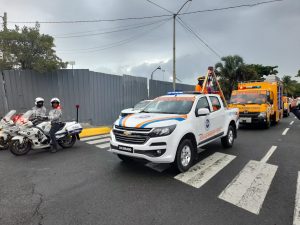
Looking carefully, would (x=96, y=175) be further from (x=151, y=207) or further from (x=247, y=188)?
(x=247, y=188)

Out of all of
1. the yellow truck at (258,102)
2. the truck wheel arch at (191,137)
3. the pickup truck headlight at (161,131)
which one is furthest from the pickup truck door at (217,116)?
the yellow truck at (258,102)

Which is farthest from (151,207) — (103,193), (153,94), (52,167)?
(153,94)

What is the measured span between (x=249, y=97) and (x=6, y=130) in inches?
482

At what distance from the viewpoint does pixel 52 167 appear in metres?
5.82

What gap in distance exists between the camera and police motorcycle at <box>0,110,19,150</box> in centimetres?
731

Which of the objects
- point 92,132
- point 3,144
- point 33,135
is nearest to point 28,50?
point 92,132

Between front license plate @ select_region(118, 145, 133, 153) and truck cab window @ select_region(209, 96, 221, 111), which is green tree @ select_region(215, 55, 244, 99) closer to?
truck cab window @ select_region(209, 96, 221, 111)

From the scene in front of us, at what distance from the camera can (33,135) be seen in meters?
6.98

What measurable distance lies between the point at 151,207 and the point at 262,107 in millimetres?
10655

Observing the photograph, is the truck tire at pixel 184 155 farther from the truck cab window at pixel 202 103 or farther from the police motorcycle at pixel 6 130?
the police motorcycle at pixel 6 130

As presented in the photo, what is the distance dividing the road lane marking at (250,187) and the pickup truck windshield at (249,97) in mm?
7919

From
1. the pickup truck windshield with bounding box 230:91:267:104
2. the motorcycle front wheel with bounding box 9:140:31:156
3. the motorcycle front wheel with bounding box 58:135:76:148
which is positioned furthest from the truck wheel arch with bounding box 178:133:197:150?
the pickup truck windshield with bounding box 230:91:267:104

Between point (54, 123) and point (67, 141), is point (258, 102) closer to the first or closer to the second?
point (67, 141)

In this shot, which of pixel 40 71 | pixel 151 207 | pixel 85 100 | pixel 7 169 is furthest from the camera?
pixel 85 100
